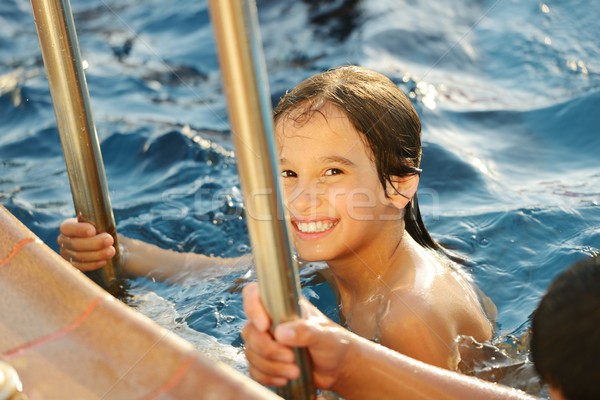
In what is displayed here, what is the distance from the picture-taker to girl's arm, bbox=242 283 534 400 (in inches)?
60.2

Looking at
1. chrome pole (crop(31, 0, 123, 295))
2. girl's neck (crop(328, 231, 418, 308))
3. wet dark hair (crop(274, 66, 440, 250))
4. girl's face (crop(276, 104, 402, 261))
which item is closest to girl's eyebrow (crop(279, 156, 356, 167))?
girl's face (crop(276, 104, 402, 261))

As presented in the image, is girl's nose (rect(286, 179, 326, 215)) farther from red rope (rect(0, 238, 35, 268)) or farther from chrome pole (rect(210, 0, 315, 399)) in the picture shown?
chrome pole (rect(210, 0, 315, 399))

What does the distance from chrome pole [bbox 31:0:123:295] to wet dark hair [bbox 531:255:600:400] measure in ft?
4.68

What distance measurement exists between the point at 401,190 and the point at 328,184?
12.5 inches

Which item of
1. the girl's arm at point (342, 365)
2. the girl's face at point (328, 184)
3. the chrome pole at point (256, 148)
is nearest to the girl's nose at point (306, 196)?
the girl's face at point (328, 184)

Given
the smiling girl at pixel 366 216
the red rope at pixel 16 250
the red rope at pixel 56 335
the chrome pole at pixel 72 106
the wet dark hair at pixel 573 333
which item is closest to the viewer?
the wet dark hair at pixel 573 333

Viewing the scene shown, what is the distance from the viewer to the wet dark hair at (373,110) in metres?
2.62

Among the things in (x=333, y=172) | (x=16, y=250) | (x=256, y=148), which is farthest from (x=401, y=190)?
(x=256, y=148)

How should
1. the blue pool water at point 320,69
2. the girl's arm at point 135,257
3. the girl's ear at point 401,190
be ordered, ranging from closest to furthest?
the girl's arm at point 135,257
the girl's ear at point 401,190
the blue pool water at point 320,69

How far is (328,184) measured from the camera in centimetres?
254

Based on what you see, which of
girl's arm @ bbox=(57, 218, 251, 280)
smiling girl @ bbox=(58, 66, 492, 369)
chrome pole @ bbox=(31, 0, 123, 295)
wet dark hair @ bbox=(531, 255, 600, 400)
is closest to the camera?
wet dark hair @ bbox=(531, 255, 600, 400)

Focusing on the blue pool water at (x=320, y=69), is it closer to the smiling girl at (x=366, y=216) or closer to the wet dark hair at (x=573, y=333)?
the smiling girl at (x=366, y=216)

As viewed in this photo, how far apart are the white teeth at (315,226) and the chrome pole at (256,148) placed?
1119 mm

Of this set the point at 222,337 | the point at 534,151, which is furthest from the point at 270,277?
the point at 534,151
